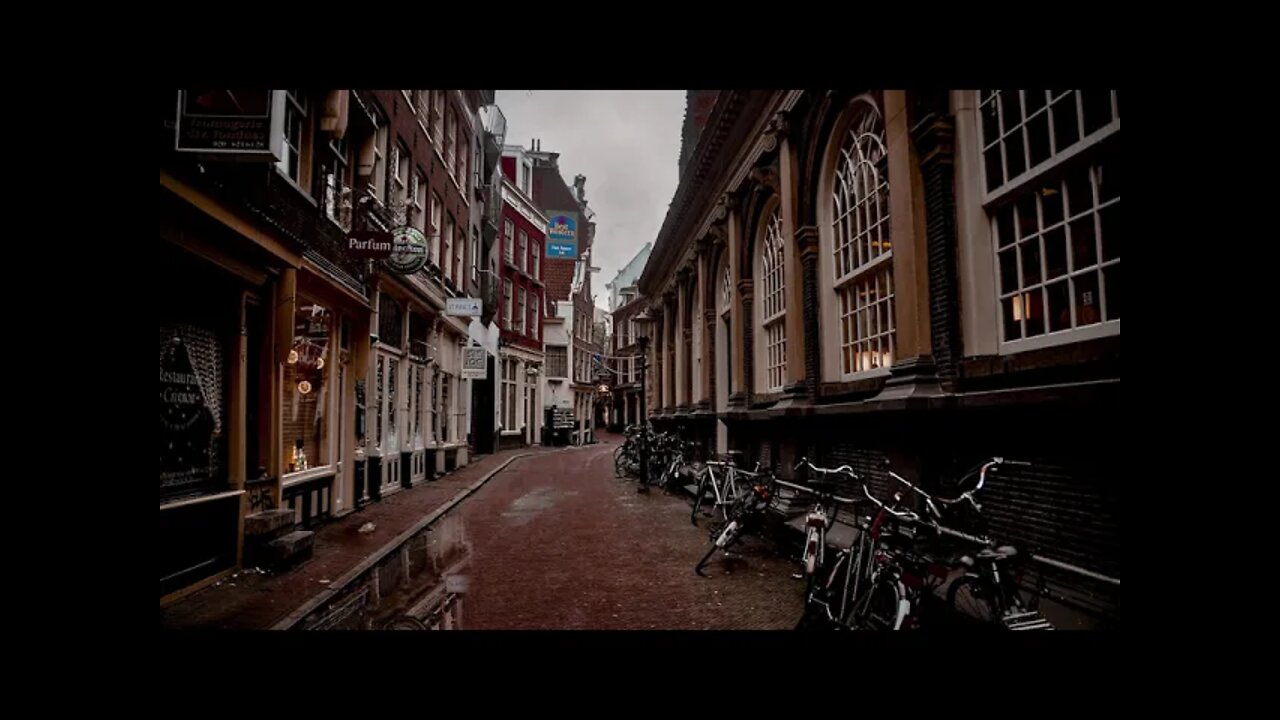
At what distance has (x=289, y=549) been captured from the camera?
6551 millimetres

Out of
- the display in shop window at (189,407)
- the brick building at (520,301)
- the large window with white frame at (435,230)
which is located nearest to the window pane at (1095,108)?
the display in shop window at (189,407)

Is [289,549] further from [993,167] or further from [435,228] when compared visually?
[435,228]

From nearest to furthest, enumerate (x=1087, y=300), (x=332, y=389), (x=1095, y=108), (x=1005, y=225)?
1. (x=1095, y=108)
2. (x=1087, y=300)
3. (x=1005, y=225)
4. (x=332, y=389)

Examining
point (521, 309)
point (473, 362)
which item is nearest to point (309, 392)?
point (473, 362)

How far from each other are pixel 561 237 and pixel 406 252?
12.8 metres

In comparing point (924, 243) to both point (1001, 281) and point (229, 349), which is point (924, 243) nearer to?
point (1001, 281)

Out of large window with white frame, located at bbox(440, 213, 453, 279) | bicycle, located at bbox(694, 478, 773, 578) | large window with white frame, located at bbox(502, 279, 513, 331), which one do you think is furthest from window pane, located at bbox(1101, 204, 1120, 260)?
large window with white frame, located at bbox(502, 279, 513, 331)

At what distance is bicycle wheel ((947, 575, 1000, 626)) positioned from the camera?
11.4 feet

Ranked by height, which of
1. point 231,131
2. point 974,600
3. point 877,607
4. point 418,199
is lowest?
point 877,607

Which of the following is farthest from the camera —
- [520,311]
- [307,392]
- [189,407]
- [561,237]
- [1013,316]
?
[520,311]

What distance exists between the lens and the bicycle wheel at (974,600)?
3.49 metres

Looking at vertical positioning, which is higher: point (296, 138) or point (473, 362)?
point (296, 138)

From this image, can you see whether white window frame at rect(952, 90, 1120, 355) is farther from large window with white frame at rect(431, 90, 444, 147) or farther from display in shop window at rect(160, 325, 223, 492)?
large window with white frame at rect(431, 90, 444, 147)

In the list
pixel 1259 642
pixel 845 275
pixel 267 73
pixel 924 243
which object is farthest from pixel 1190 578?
pixel 845 275
